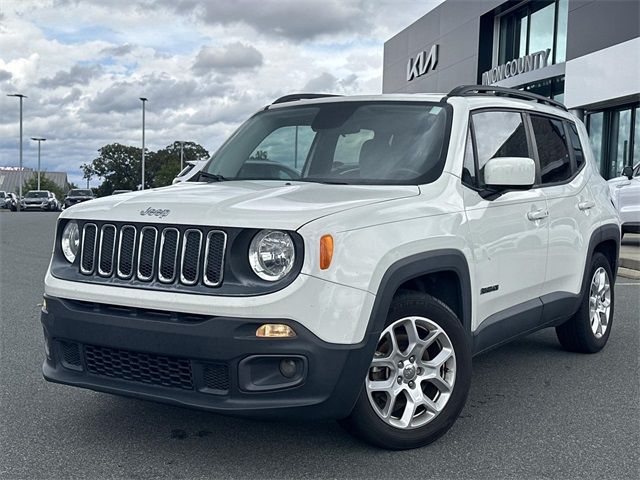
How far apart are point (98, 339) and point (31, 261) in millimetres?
9745

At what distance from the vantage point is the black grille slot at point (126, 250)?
142 inches

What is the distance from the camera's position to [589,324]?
19.1 ft

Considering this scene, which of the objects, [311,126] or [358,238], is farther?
[311,126]

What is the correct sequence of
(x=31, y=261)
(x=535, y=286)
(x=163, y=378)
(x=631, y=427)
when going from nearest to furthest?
(x=163, y=378)
(x=631, y=427)
(x=535, y=286)
(x=31, y=261)

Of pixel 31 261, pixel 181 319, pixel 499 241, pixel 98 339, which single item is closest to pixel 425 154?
pixel 499 241

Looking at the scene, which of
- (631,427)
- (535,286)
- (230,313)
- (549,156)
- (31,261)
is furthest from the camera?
(31,261)

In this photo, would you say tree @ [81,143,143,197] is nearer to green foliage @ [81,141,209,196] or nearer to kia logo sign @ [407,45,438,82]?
green foliage @ [81,141,209,196]

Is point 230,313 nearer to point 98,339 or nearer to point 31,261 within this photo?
point 98,339

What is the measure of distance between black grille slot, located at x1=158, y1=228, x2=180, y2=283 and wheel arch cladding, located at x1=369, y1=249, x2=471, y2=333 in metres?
0.93

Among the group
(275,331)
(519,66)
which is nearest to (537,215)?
(275,331)

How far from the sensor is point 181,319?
3.38 meters

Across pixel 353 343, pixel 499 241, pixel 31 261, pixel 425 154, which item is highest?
pixel 425 154

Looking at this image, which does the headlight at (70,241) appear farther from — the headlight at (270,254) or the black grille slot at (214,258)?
the headlight at (270,254)

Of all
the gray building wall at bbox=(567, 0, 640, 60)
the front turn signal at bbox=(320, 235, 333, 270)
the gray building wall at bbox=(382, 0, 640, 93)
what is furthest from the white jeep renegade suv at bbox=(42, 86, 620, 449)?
the gray building wall at bbox=(382, 0, 640, 93)
